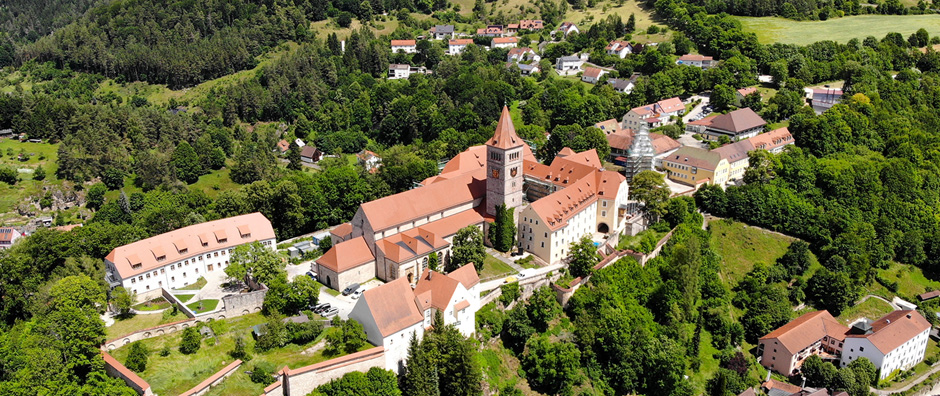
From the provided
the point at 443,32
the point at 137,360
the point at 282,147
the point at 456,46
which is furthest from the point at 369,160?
the point at 443,32

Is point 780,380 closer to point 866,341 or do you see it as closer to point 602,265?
point 866,341

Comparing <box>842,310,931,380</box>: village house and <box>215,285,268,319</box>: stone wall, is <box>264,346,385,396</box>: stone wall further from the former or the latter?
<box>842,310,931,380</box>: village house

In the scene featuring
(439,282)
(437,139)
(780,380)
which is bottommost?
(780,380)

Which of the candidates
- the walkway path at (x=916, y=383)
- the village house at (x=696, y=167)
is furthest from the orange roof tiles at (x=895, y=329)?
the village house at (x=696, y=167)

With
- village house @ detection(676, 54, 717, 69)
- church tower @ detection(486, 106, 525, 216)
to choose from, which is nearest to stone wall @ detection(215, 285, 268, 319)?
church tower @ detection(486, 106, 525, 216)

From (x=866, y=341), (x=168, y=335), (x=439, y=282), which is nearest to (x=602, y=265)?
(x=439, y=282)

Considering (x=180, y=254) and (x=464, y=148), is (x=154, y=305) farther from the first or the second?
(x=464, y=148)
